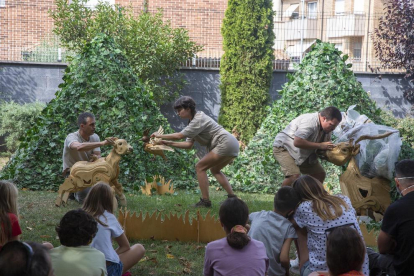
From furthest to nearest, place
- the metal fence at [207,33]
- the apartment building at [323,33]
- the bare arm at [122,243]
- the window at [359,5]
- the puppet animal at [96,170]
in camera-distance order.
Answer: the window at [359,5] → the apartment building at [323,33] → the metal fence at [207,33] → the puppet animal at [96,170] → the bare arm at [122,243]

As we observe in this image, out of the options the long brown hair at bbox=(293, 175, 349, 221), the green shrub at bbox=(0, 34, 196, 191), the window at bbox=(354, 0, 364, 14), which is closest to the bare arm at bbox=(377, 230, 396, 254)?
the long brown hair at bbox=(293, 175, 349, 221)

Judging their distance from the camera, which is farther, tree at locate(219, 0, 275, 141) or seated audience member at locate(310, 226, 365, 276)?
tree at locate(219, 0, 275, 141)

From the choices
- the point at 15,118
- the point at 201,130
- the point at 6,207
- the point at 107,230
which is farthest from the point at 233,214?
the point at 15,118

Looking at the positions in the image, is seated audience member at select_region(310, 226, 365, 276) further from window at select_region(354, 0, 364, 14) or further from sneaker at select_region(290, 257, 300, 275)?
window at select_region(354, 0, 364, 14)

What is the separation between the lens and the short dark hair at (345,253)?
125 inches

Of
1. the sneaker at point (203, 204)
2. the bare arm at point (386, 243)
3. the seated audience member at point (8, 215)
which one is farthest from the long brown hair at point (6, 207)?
the sneaker at point (203, 204)

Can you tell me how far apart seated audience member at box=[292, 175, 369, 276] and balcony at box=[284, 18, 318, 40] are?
43.2 feet

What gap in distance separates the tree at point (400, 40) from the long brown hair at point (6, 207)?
44.6 ft

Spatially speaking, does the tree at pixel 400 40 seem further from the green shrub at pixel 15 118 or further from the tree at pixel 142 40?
the green shrub at pixel 15 118

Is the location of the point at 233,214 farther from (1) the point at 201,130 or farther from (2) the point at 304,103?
(2) the point at 304,103

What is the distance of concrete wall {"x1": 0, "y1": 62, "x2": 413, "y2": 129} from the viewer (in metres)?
15.7

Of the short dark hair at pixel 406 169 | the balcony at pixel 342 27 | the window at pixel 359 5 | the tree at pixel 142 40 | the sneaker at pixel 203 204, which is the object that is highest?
the window at pixel 359 5

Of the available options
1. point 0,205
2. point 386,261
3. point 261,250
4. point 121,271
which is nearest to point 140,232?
point 121,271

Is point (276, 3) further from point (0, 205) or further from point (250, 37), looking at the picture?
point (0, 205)
